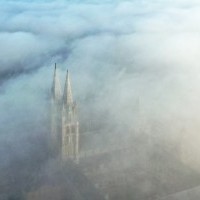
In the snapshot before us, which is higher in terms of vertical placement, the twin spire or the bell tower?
the twin spire

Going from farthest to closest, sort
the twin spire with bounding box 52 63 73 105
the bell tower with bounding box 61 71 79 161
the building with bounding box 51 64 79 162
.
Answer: the building with bounding box 51 64 79 162, the bell tower with bounding box 61 71 79 161, the twin spire with bounding box 52 63 73 105

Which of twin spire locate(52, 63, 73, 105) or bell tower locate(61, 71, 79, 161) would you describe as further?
bell tower locate(61, 71, 79, 161)

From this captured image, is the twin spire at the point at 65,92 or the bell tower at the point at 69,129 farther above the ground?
the twin spire at the point at 65,92

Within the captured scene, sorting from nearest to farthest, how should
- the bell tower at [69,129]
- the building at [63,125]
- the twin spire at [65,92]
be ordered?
1. the twin spire at [65,92]
2. the bell tower at [69,129]
3. the building at [63,125]

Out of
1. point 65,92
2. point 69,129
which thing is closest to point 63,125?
point 69,129

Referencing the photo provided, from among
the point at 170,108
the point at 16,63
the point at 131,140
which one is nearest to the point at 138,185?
the point at 131,140

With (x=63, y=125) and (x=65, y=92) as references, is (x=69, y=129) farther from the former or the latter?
(x=65, y=92)

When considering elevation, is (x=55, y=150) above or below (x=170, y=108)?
below

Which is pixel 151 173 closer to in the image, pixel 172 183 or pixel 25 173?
pixel 172 183
